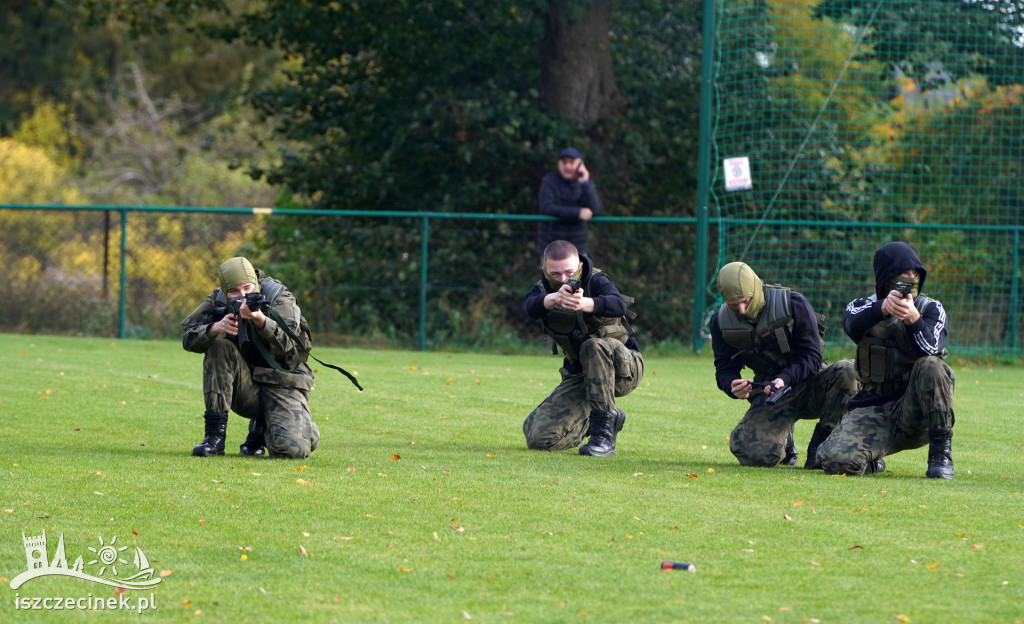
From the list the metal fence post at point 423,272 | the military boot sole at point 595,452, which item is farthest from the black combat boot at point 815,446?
the metal fence post at point 423,272

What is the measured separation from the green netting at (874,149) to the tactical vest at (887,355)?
819 cm

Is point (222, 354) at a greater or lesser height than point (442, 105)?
lesser

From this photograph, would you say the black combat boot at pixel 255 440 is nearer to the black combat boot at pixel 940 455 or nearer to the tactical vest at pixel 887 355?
the tactical vest at pixel 887 355

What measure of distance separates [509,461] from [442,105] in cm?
1039

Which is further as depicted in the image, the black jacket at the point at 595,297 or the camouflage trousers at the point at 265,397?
the black jacket at the point at 595,297

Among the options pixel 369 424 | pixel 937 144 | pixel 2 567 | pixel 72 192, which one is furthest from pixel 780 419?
pixel 72 192

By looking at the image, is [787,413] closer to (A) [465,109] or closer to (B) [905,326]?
(B) [905,326]

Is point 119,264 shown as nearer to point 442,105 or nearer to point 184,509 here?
point 442,105

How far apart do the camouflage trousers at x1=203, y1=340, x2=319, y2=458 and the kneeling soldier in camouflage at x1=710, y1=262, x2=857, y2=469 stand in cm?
242

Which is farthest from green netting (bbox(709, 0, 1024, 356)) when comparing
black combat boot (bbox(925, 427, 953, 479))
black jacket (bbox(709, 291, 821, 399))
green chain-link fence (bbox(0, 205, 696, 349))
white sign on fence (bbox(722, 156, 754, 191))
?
black combat boot (bbox(925, 427, 953, 479))

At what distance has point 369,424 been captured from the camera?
899 centimetres

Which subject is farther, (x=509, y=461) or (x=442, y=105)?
(x=442, y=105)

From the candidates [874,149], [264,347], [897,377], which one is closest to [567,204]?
[874,149]

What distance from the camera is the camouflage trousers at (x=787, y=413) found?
7.30 metres
